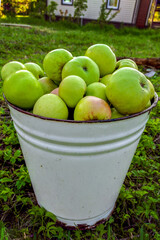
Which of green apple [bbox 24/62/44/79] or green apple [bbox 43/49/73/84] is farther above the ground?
green apple [bbox 43/49/73/84]

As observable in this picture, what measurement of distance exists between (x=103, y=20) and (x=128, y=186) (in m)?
11.3

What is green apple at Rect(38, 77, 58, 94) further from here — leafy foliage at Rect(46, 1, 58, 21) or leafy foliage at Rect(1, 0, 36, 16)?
leafy foliage at Rect(1, 0, 36, 16)

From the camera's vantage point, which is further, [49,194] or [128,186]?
[128,186]

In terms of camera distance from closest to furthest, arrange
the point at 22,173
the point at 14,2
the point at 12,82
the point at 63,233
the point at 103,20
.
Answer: the point at 12,82 → the point at 63,233 → the point at 22,173 → the point at 103,20 → the point at 14,2

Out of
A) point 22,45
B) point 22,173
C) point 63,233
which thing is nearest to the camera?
point 63,233

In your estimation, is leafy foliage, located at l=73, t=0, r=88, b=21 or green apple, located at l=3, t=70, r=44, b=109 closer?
green apple, located at l=3, t=70, r=44, b=109

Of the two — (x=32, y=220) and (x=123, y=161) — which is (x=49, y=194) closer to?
(x=32, y=220)

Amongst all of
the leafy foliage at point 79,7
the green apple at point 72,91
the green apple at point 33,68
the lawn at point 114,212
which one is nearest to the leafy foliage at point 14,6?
the leafy foliage at point 79,7

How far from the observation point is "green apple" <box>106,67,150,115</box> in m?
1.08

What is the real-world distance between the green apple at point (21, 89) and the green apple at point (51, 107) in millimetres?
68

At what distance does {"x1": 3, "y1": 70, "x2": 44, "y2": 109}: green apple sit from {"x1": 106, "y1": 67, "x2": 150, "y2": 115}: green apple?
0.43 metres

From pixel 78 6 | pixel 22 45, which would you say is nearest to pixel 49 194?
pixel 22 45

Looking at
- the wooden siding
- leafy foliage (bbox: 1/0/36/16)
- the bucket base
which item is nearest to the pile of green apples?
the bucket base

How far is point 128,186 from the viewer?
1.92 meters
